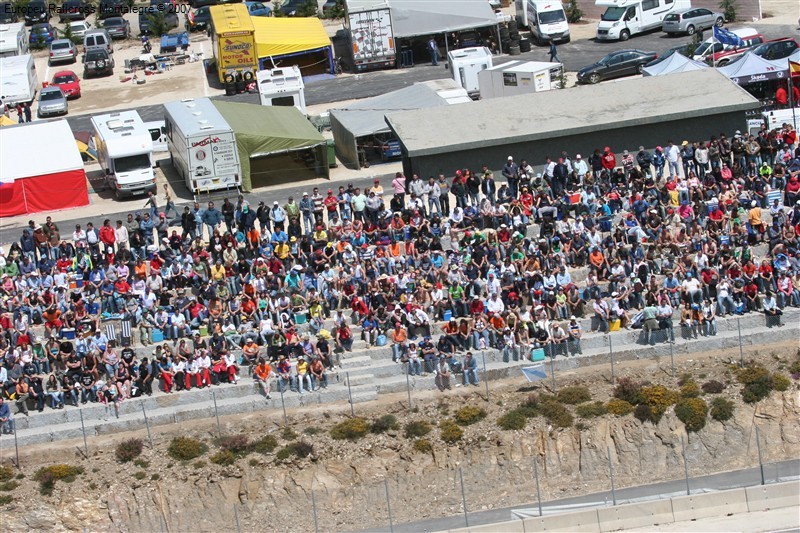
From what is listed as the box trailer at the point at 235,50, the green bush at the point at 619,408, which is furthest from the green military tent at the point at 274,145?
the green bush at the point at 619,408

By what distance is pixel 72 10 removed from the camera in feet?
245

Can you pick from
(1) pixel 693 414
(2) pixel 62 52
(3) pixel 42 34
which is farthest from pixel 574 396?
(3) pixel 42 34

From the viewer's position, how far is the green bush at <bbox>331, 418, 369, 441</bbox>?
3319cm

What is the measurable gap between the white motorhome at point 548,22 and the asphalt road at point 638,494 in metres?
33.3

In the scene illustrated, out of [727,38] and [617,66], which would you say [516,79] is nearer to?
[617,66]

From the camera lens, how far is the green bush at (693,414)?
33031 mm

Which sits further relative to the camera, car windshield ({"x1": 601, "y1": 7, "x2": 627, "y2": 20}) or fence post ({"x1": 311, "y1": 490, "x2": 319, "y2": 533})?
car windshield ({"x1": 601, "y1": 7, "x2": 627, "y2": 20})

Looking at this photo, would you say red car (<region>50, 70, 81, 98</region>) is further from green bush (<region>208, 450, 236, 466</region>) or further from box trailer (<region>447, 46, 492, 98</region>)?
green bush (<region>208, 450, 236, 466</region>)

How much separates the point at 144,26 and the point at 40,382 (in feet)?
131

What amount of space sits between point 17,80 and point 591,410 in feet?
110

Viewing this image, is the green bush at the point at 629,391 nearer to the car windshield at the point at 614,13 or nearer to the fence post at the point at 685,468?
the fence post at the point at 685,468

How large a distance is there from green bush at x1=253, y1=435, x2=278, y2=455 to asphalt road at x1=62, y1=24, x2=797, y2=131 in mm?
24915

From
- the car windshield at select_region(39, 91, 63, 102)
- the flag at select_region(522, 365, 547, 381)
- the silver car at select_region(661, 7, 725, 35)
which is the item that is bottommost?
the flag at select_region(522, 365, 547, 381)

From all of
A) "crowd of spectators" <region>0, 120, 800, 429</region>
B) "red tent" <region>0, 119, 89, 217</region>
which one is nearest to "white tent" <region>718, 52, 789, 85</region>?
"crowd of spectators" <region>0, 120, 800, 429</region>
